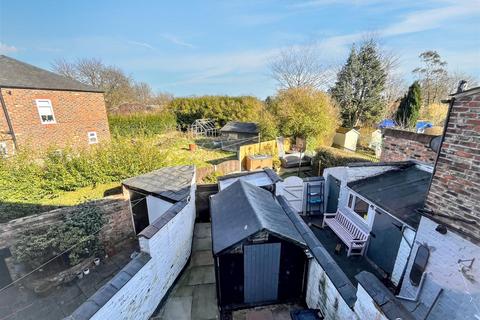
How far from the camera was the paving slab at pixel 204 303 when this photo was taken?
15.7 ft

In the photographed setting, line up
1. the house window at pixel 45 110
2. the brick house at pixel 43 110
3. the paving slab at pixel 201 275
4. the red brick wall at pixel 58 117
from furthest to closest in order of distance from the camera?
the house window at pixel 45 110
the red brick wall at pixel 58 117
the brick house at pixel 43 110
the paving slab at pixel 201 275

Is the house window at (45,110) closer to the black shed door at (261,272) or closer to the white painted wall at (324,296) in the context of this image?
the black shed door at (261,272)

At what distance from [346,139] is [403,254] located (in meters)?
15.3

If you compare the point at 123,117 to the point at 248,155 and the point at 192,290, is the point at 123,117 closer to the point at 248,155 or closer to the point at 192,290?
the point at 248,155

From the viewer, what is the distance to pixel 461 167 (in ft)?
10.9

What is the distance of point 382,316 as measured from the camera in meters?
2.65

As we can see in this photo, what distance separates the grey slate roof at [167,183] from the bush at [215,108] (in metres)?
18.9

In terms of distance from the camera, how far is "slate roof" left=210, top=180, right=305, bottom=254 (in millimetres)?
4336

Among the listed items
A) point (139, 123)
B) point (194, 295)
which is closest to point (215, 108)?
point (139, 123)

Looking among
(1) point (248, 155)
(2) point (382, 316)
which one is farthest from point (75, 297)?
(1) point (248, 155)

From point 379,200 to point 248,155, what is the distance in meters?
9.20

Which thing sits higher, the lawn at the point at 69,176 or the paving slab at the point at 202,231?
the lawn at the point at 69,176

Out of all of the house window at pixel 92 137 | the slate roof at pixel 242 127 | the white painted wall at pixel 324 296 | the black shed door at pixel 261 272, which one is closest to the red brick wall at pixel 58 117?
the house window at pixel 92 137

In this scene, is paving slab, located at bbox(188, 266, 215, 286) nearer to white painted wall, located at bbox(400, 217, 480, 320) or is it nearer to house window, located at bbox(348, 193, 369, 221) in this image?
white painted wall, located at bbox(400, 217, 480, 320)
